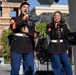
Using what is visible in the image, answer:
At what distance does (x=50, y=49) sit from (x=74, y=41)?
0.65m

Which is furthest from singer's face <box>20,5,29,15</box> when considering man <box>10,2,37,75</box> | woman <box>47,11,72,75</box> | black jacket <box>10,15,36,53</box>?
woman <box>47,11,72,75</box>

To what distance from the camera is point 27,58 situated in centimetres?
428

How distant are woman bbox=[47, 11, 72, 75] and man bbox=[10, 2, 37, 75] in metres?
0.48

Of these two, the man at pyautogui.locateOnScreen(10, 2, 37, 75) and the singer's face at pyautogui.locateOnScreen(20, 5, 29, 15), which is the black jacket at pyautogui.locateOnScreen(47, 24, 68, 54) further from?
the singer's face at pyautogui.locateOnScreen(20, 5, 29, 15)

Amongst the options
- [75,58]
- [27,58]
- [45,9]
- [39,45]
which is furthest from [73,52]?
[45,9]

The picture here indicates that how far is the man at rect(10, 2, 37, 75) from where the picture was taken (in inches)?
168

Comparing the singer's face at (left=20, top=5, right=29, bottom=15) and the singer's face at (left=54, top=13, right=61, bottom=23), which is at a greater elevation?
the singer's face at (left=20, top=5, right=29, bottom=15)

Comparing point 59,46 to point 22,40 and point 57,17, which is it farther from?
point 22,40

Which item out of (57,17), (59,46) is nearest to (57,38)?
(59,46)

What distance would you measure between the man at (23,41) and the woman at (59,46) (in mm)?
479

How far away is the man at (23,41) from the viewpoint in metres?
4.28

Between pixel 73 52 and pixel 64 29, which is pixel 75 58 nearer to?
pixel 73 52

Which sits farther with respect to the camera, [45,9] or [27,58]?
[45,9]

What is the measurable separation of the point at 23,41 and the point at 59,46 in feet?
2.20
